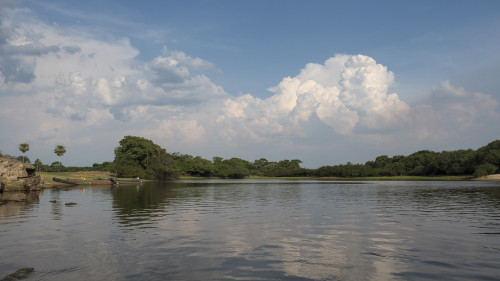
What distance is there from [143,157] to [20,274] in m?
155

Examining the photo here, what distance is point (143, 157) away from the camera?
16112 cm

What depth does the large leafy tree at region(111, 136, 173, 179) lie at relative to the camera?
154 m

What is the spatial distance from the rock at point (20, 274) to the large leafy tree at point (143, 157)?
14036 centimetres

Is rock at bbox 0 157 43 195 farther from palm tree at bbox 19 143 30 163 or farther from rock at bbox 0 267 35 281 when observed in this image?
palm tree at bbox 19 143 30 163

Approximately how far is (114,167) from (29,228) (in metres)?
123

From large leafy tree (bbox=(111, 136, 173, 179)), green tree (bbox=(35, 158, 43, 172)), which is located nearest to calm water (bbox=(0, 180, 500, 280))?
large leafy tree (bbox=(111, 136, 173, 179))

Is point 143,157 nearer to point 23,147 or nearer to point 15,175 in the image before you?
point 23,147

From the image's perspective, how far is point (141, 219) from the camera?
2892 cm

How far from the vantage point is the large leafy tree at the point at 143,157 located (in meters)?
154

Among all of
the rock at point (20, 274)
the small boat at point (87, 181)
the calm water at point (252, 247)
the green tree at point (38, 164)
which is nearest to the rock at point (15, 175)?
the small boat at point (87, 181)

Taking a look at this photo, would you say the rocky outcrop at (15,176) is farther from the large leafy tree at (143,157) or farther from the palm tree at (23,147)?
the palm tree at (23,147)

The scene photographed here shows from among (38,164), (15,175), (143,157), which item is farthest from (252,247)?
(38,164)

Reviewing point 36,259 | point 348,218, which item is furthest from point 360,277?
point 348,218

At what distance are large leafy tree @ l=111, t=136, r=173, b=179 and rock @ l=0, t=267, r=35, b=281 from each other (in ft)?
461
